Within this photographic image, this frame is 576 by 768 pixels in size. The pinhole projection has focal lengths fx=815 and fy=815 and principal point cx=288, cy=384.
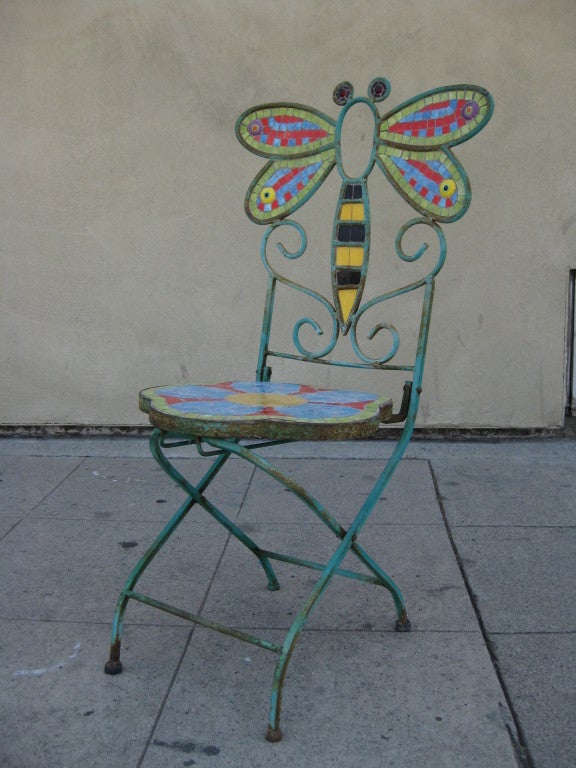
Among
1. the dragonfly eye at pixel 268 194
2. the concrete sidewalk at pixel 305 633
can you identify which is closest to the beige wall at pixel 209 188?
the concrete sidewalk at pixel 305 633

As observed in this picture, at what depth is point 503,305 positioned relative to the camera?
171 inches

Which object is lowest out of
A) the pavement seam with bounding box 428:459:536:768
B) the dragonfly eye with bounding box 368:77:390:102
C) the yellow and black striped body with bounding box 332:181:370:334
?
the pavement seam with bounding box 428:459:536:768

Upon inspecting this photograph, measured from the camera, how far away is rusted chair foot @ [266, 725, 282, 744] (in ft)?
6.20

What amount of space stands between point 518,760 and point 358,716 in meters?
0.38

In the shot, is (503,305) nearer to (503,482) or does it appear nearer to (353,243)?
(503,482)

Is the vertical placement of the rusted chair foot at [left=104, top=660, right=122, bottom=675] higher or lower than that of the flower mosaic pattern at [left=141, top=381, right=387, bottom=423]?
lower

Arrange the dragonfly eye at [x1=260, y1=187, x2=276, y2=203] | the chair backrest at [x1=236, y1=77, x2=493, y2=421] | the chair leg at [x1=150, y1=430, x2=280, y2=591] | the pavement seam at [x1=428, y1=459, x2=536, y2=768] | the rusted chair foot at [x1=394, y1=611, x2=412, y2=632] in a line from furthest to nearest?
the dragonfly eye at [x1=260, y1=187, x2=276, y2=203] < the rusted chair foot at [x1=394, y1=611, x2=412, y2=632] < the chair backrest at [x1=236, y1=77, x2=493, y2=421] < the chair leg at [x1=150, y1=430, x2=280, y2=591] < the pavement seam at [x1=428, y1=459, x2=536, y2=768]

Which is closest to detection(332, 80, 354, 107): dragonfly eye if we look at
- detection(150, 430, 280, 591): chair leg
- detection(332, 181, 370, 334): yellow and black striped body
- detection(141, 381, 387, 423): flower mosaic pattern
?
detection(332, 181, 370, 334): yellow and black striped body

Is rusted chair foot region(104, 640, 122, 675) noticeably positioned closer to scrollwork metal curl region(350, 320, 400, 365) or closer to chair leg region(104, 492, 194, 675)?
chair leg region(104, 492, 194, 675)

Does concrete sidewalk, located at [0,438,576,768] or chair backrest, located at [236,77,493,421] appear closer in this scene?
concrete sidewalk, located at [0,438,576,768]

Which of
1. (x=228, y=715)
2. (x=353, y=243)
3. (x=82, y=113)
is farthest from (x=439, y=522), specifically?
(x=82, y=113)

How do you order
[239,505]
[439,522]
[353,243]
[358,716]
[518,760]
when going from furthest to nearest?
[239,505] → [439,522] → [353,243] → [358,716] → [518,760]

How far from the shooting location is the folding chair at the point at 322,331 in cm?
193

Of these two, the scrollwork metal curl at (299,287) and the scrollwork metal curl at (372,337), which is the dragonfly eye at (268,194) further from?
the scrollwork metal curl at (372,337)
